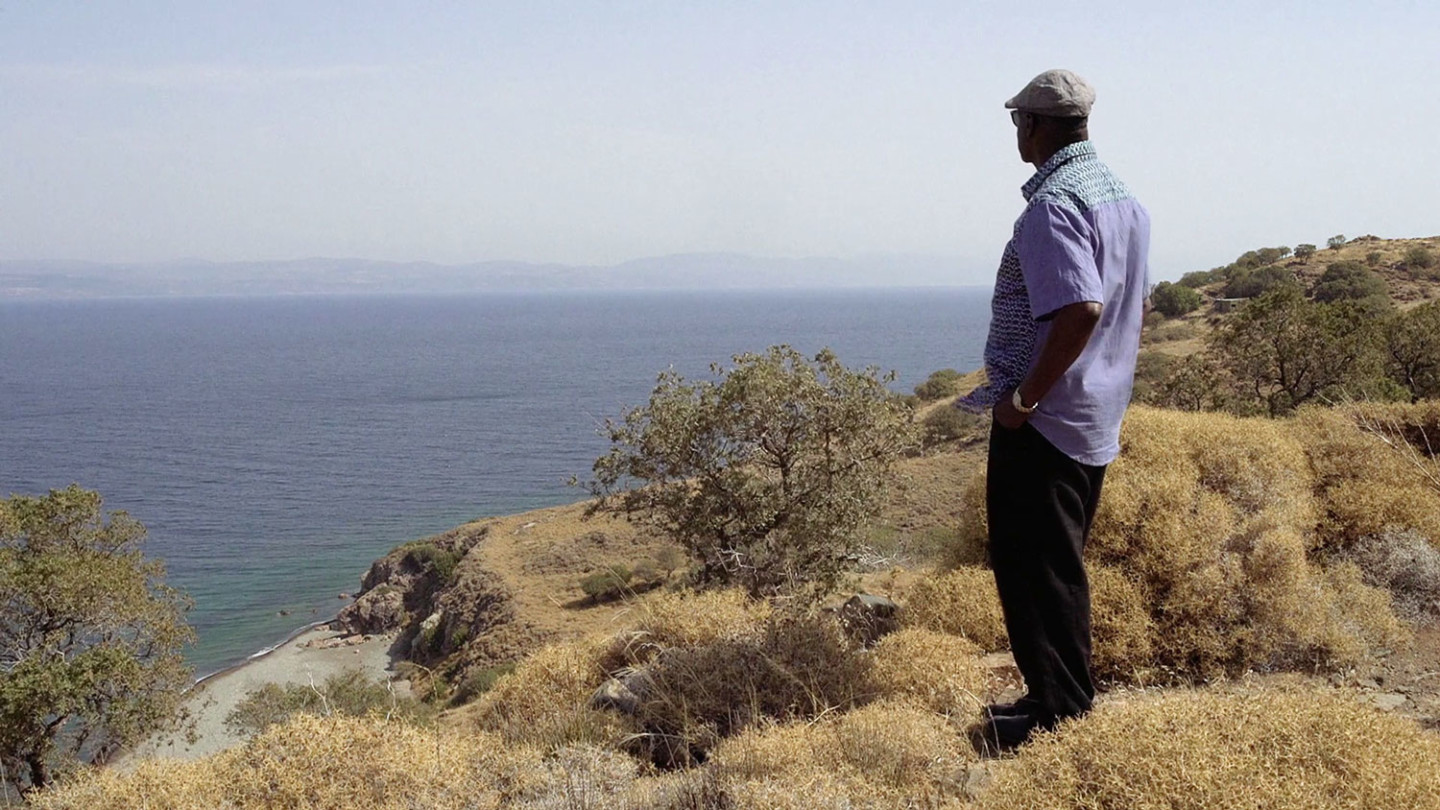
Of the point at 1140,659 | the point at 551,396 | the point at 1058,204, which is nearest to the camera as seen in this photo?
the point at 1058,204

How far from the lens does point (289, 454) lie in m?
66.9

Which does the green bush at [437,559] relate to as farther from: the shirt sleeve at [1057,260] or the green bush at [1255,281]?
the green bush at [1255,281]

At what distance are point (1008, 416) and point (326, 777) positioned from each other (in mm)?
2916

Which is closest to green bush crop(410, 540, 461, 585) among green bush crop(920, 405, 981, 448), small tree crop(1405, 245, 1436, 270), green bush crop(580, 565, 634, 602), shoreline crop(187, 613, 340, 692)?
shoreline crop(187, 613, 340, 692)

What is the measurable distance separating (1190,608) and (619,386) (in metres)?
95.0

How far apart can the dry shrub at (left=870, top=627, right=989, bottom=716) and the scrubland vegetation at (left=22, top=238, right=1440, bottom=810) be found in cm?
2

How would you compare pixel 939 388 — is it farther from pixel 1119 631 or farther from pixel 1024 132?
pixel 1024 132

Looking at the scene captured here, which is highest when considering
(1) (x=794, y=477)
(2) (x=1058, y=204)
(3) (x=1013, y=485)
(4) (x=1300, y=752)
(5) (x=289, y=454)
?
(2) (x=1058, y=204)

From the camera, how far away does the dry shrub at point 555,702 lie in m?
4.56

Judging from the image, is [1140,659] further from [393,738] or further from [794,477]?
[794,477]

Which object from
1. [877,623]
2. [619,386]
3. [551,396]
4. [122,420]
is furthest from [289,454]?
[877,623]

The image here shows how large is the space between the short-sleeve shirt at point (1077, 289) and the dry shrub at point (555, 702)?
229cm

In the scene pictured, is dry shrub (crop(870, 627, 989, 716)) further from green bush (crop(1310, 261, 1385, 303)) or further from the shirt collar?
green bush (crop(1310, 261, 1385, 303))

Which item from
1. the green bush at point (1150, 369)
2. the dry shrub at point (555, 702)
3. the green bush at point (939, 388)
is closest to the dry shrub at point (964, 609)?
the dry shrub at point (555, 702)
